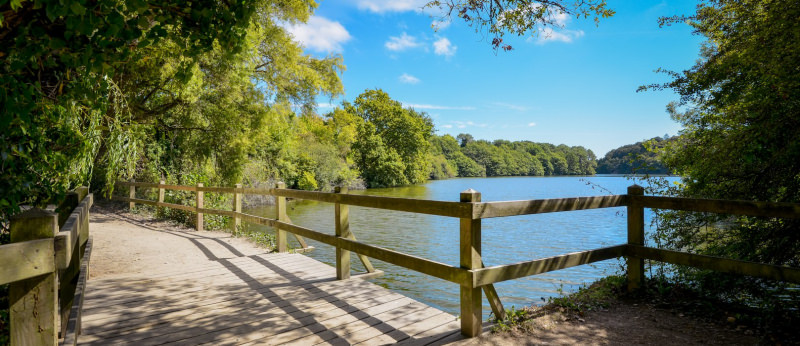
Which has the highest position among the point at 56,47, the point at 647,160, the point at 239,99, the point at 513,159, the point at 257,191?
the point at 513,159

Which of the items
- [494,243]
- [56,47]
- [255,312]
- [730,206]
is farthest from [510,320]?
[494,243]

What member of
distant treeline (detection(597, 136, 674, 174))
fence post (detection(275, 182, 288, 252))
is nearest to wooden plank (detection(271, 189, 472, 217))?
fence post (detection(275, 182, 288, 252))

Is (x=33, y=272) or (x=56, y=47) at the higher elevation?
(x=56, y=47)

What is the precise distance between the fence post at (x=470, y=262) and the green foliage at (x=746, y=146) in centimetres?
246

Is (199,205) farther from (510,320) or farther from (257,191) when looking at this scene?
(510,320)

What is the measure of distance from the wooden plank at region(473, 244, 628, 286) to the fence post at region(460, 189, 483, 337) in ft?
0.26

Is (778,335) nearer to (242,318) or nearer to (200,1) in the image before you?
(242,318)

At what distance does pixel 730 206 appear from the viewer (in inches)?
131

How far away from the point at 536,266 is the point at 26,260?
317 centimetres

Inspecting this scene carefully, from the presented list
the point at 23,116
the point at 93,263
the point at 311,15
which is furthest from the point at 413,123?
the point at 23,116

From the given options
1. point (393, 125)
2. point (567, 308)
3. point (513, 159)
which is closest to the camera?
point (567, 308)

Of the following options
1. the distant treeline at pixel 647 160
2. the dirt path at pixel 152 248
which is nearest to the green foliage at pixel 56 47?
the dirt path at pixel 152 248

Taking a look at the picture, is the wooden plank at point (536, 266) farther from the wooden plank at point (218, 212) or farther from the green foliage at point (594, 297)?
the wooden plank at point (218, 212)

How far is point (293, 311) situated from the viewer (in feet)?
12.5
